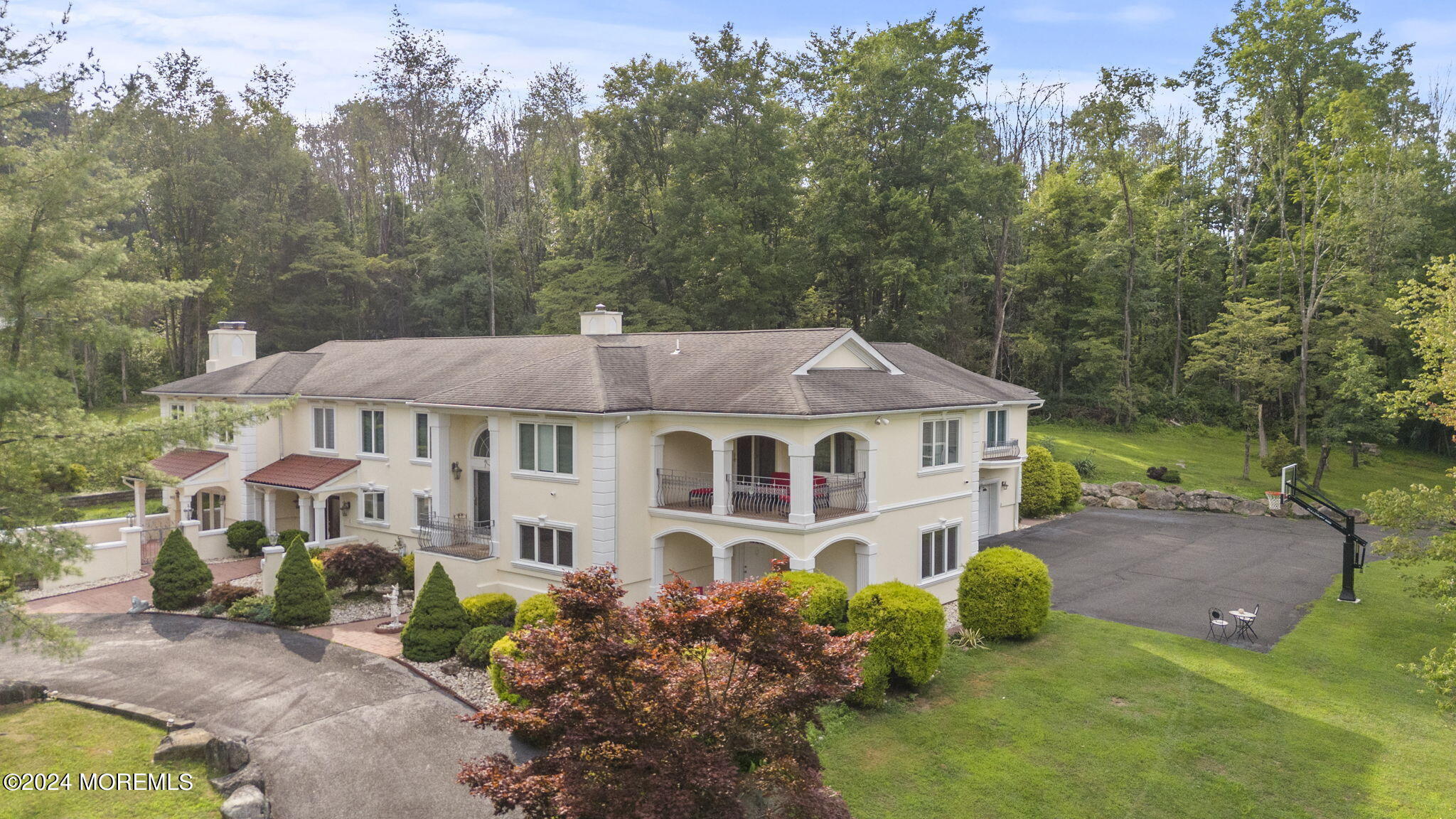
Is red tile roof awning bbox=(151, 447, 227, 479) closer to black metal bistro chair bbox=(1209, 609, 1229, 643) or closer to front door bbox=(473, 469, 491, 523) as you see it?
front door bbox=(473, 469, 491, 523)

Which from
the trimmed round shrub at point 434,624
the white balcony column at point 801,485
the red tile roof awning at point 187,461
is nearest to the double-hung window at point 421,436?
the trimmed round shrub at point 434,624

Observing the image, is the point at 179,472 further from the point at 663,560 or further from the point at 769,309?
the point at 769,309

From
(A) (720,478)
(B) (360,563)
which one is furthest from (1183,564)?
(B) (360,563)

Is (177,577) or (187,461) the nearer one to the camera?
(177,577)

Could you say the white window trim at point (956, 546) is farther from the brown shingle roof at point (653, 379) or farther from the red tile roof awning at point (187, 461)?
the red tile roof awning at point (187, 461)

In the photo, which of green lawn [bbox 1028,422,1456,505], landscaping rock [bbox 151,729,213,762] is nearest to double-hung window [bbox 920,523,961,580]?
landscaping rock [bbox 151,729,213,762]

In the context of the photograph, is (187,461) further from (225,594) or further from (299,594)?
(299,594)

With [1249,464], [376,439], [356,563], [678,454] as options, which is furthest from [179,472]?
[1249,464]
